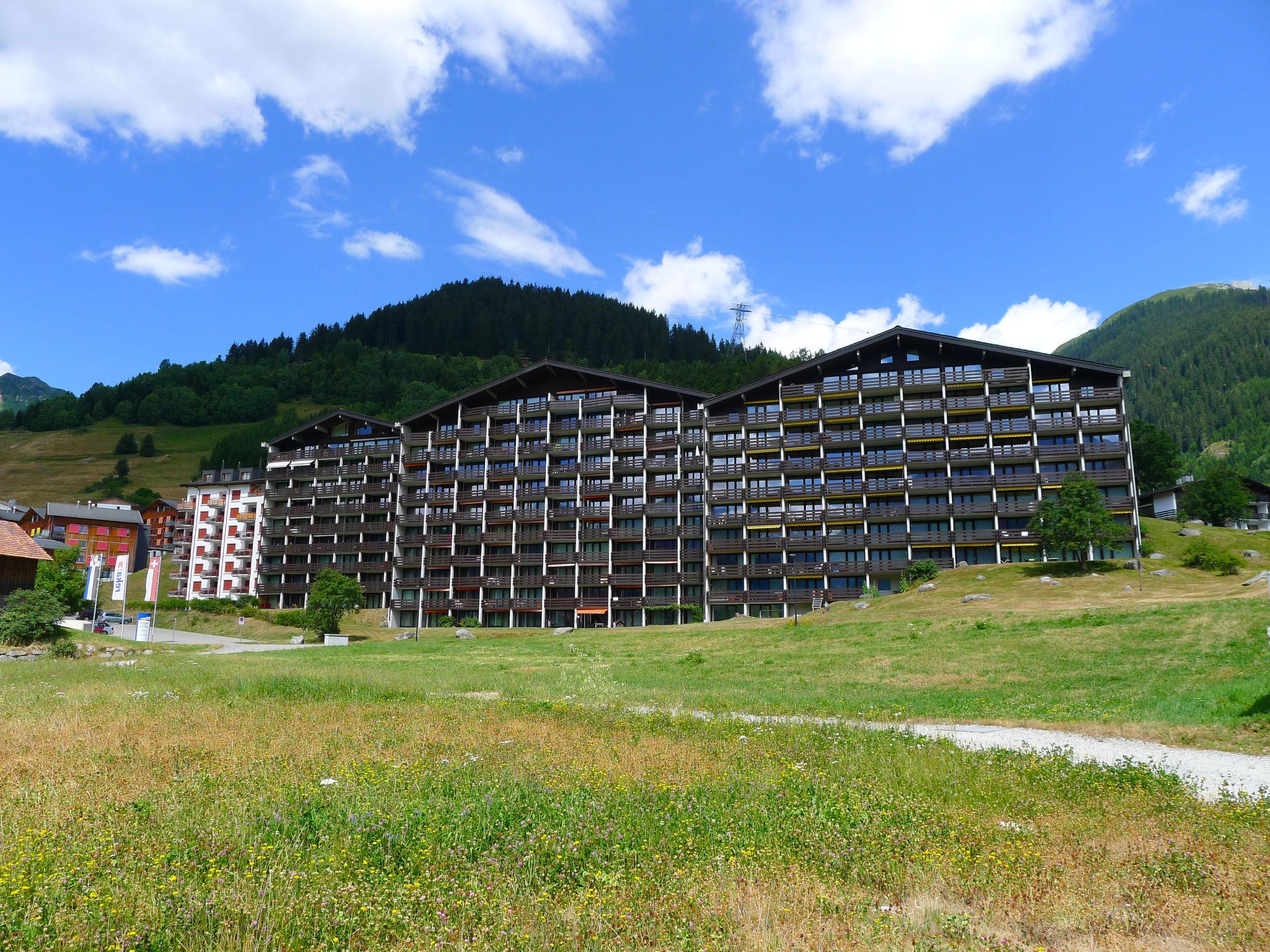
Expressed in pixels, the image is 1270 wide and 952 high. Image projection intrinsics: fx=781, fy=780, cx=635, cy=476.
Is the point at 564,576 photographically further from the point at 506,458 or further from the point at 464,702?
the point at 464,702

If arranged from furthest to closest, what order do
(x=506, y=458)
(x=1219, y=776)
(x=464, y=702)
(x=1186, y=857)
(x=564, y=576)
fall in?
(x=506, y=458), (x=564, y=576), (x=464, y=702), (x=1219, y=776), (x=1186, y=857)

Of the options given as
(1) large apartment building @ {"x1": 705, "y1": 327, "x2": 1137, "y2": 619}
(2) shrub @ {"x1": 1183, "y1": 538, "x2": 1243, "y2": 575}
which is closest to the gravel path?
(2) shrub @ {"x1": 1183, "y1": 538, "x2": 1243, "y2": 575}

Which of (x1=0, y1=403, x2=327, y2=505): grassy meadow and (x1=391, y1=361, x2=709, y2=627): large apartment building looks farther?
(x1=0, y1=403, x2=327, y2=505): grassy meadow

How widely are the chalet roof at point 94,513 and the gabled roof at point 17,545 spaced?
112106 millimetres

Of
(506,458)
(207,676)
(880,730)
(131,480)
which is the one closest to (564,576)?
(506,458)

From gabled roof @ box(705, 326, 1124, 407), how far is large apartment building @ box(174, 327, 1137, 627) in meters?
0.25

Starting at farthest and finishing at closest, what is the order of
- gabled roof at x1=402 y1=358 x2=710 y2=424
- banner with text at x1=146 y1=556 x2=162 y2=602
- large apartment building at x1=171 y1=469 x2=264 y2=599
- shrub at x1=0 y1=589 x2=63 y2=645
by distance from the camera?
large apartment building at x1=171 y1=469 x2=264 y2=599 → gabled roof at x1=402 y1=358 x2=710 y2=424 → banner with text at x1=146 y1=556 x2=162 y2=602 → shrub at x1=0 y1=589 x2=63 y2=645

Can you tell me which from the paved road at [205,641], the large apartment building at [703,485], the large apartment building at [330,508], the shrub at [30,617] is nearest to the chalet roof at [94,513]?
the large apartment building at [330,508]

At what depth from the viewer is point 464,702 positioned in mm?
22578

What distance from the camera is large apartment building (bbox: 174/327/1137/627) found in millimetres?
76250

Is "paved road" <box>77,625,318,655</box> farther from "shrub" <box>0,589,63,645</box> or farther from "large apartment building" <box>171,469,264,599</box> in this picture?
"large apartment building" <box>171,469,264,599</box>

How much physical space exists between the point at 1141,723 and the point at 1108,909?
46.5 feet

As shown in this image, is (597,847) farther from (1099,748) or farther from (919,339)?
(919,339)

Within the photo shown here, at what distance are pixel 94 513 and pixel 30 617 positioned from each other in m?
124
